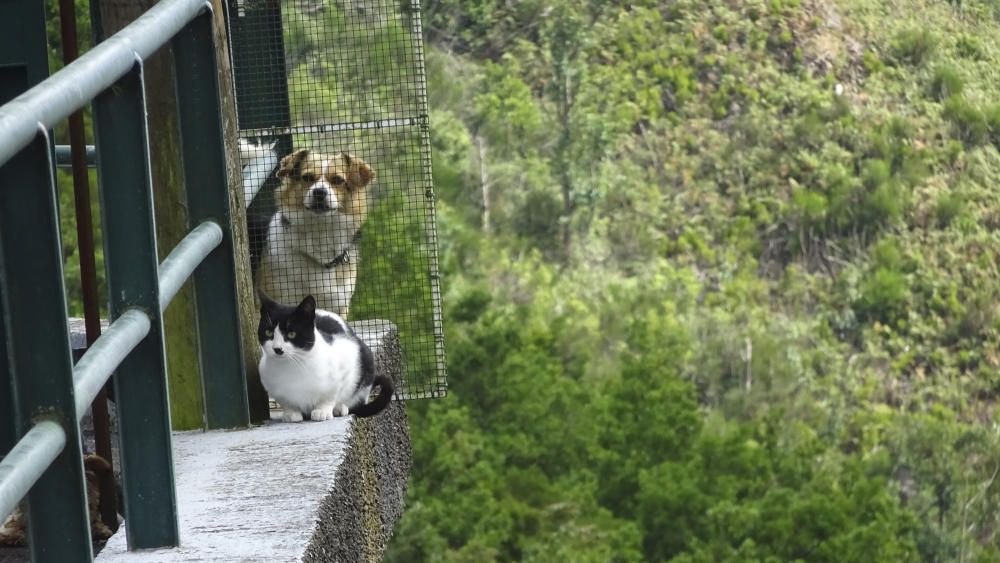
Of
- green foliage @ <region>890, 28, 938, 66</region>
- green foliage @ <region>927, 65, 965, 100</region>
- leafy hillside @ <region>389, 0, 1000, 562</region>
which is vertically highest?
green foliage @ <region>890, 28, 938, 66</region>

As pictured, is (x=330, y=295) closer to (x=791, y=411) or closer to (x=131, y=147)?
(x=131, y=147)

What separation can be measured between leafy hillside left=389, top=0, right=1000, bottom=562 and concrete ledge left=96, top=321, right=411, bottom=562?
20.8 metres

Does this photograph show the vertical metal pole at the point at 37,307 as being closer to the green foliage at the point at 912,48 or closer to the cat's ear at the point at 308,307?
the cat's ear at the point at 308,307

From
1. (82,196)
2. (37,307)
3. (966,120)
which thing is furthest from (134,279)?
(966,120)

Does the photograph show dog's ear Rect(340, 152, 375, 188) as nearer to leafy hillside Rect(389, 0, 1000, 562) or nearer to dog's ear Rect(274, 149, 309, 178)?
dog's ear Rect(274, 149, 309, 178)

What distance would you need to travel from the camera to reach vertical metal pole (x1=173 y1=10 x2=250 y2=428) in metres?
2.49

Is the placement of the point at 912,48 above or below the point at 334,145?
below

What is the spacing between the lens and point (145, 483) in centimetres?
201

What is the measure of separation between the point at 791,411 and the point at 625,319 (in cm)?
366

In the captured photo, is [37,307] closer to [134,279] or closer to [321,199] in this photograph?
[134,279]

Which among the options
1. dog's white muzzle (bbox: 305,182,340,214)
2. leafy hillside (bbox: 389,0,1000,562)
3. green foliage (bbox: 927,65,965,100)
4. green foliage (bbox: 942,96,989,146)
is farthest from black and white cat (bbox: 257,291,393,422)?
green foliage (bbox: 927,65,965,100)

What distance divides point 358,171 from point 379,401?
4.23 feet

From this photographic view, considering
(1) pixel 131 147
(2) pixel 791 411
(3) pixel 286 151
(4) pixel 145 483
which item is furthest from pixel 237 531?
(2) pixel 791 411

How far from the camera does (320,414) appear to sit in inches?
118
